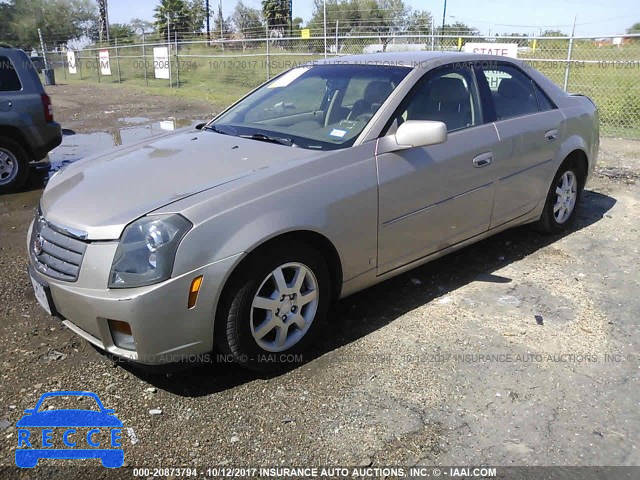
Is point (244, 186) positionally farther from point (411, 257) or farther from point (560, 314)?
point (560, 314)

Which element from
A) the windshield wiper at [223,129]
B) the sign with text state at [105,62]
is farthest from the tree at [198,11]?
the windshield wiper at [223,129]

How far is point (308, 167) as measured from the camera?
10.3ft

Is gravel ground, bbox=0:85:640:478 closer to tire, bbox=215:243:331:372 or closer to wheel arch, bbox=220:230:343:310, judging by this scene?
tire, bbox=215:243:331:372

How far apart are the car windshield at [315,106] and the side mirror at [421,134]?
28cm

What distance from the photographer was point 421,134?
3.35 meters

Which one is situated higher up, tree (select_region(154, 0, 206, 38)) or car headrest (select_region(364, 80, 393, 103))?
tree (select_region(154, 0, 206, 38))

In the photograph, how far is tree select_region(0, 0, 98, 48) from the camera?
53375 mm

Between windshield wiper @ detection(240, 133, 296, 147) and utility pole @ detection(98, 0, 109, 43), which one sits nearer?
windshield wiper @ detection(240, 133, 296, 147)

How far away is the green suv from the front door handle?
602 cm

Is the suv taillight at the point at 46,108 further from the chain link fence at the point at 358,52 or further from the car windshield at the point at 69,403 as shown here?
the car windshield at the point at 69,403

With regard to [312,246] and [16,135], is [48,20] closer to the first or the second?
[16,135]

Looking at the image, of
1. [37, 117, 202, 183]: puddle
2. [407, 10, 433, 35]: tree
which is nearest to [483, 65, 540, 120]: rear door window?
[37, 117, 202, 183]: puddle

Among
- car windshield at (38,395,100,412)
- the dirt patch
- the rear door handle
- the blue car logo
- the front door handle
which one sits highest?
the rear door handle

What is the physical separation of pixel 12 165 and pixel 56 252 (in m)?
5.22
